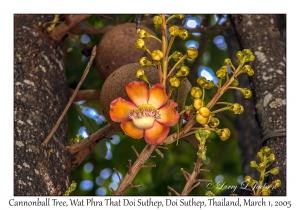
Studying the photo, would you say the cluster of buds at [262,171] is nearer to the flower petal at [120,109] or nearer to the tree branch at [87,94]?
the flower petal at [120,109]

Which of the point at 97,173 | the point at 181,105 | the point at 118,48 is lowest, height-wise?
the point at 97,173

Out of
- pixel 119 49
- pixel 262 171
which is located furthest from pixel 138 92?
pixel 119 49

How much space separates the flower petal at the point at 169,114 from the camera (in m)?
1.42

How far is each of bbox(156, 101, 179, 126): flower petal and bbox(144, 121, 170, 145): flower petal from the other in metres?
0.01

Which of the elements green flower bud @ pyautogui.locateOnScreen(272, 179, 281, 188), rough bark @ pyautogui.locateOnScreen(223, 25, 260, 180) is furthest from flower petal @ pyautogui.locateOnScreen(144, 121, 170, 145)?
rough bark @ pyautogui.locateOnScreen(223, 25, 260, 180)

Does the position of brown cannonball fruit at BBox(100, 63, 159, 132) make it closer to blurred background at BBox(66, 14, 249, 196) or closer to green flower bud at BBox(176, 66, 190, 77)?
green flower bud at BBox(176, 66, 190, 77)

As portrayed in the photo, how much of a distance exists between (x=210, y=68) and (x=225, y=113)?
38 cm

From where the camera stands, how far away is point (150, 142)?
142 cm

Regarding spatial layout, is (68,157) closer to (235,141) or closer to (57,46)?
(57,46)

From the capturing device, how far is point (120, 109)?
1480 mm

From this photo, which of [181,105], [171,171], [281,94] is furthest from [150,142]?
[171,171]

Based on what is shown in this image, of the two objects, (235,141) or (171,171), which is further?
(235,141)

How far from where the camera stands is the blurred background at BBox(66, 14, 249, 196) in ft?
9.66

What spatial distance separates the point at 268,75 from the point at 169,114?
817mm
